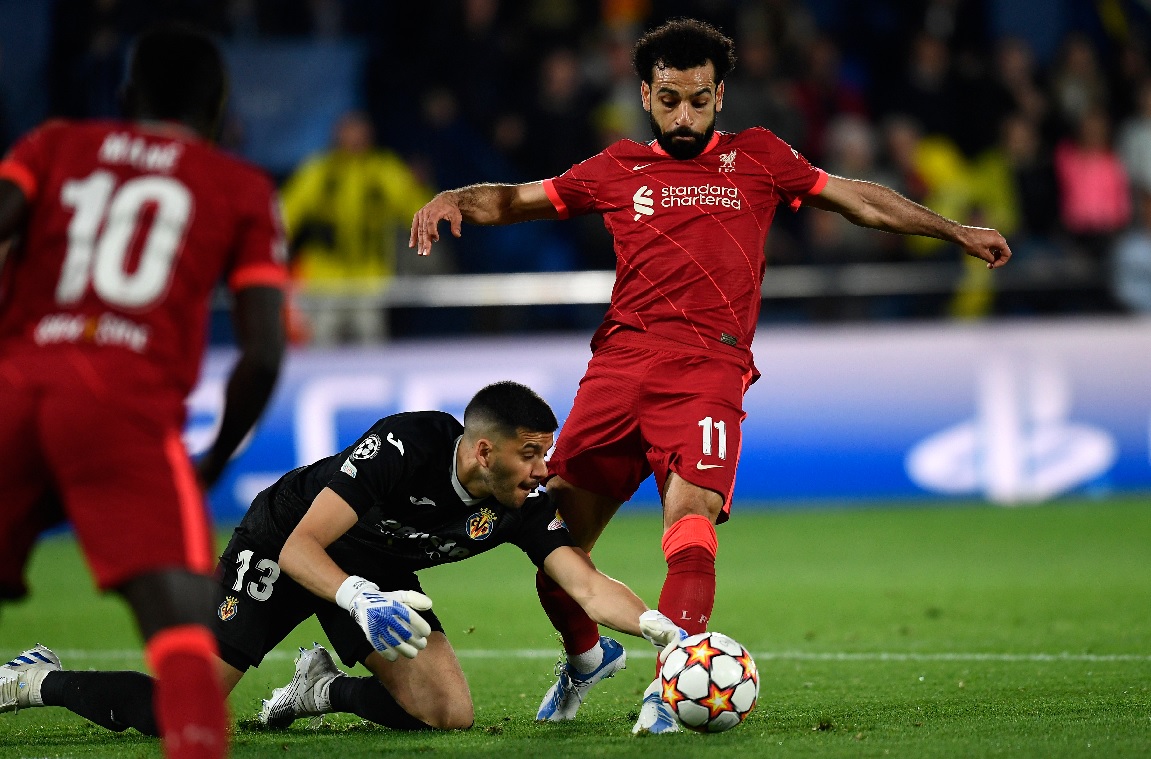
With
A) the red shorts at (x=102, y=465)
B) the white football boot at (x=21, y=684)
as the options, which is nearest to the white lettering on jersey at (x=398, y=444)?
the white football boot at (x=21, y=684)

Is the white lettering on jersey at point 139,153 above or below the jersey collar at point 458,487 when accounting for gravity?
above

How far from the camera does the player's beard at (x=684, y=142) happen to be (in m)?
5.75

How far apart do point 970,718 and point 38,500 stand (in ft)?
10.3

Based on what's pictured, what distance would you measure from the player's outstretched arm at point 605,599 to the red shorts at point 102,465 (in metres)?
1.74

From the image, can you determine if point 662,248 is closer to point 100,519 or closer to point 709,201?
point 709,201

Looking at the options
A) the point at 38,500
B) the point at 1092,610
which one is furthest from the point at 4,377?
the point at 1092,610

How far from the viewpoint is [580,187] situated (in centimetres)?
598

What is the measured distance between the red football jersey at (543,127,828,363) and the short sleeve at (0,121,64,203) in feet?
8.57

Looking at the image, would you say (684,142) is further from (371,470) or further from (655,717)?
(655,717)

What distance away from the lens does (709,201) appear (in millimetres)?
5777

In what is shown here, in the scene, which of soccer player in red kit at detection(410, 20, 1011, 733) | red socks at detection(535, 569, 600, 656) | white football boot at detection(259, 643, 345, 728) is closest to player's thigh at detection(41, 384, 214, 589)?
soccer player in red kit at detection(410, 20, 1011, 733)

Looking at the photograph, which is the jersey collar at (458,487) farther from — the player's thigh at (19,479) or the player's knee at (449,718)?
the player's thigh at (19,479)

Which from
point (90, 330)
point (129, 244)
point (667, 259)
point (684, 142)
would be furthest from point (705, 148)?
point (90, 330)

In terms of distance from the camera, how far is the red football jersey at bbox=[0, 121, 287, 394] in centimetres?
352
